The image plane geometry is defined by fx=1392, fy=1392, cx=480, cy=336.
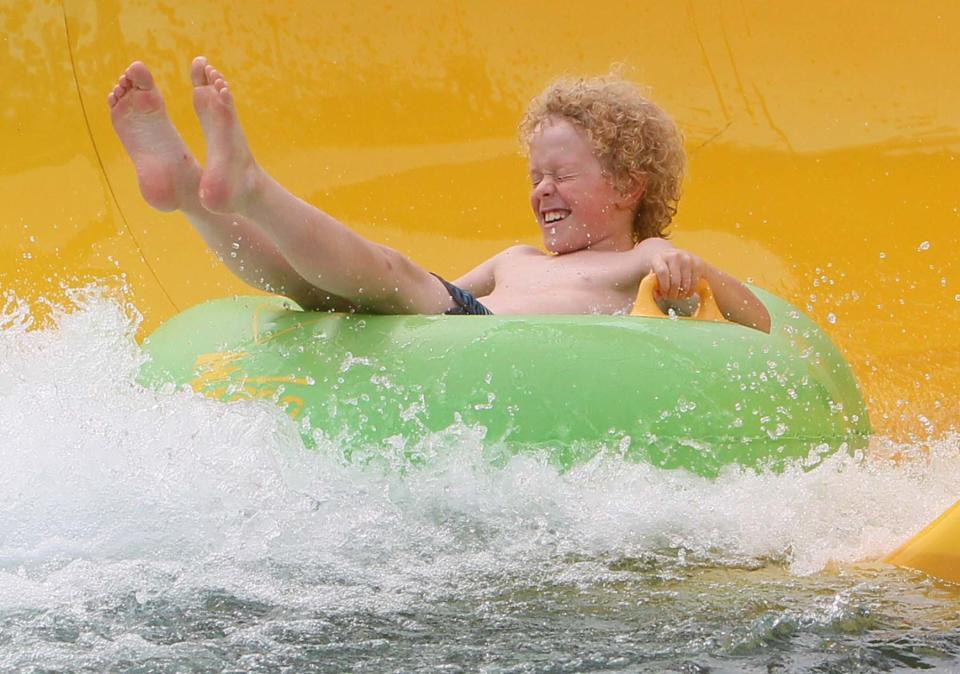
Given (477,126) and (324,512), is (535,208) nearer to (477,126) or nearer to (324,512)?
(324,512)

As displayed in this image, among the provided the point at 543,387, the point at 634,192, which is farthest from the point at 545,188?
the point at 543,387

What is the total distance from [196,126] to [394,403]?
1932 millimetres

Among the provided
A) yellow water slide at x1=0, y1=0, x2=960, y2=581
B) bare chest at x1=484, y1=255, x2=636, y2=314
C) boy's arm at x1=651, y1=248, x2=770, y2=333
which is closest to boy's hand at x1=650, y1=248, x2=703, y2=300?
boy's arm at x1=651, y1=248, x2=770, y2=333

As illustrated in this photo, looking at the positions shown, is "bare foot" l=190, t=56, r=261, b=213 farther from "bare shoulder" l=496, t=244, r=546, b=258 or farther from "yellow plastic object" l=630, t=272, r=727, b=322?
"bare shoulder" l=496, t=244, r=546, b=258

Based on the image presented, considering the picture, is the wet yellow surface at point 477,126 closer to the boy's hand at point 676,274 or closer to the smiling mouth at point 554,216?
the smiling mouth at point 554,216

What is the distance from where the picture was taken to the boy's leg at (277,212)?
173 centimetres

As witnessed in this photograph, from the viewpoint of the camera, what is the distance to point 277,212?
5.76 ft

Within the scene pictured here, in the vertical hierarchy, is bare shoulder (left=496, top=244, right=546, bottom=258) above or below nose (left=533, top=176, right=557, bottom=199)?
below

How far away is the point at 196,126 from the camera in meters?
3.54

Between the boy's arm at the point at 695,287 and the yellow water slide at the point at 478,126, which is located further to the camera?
the yellow water slide at the point at 478,126

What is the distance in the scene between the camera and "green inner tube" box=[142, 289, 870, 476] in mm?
1788

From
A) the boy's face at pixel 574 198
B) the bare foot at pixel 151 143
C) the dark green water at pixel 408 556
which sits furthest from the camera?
the boy's face at pixel 574 198

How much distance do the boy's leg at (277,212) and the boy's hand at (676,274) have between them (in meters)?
0.40

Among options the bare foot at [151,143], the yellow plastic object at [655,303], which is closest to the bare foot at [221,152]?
the bare foot at [151,143]
